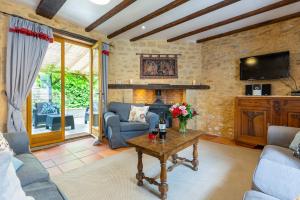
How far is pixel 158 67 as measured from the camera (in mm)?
4766

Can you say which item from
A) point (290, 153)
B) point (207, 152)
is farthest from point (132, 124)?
point (290, 153)

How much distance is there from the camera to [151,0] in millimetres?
2691

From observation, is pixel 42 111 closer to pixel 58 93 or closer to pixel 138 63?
pixel 58 93

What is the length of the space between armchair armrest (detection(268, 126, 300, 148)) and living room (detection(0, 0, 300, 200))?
11 millimetres

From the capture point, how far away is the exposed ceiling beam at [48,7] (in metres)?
2.67

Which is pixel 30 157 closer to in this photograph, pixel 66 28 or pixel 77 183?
pixel 77 183

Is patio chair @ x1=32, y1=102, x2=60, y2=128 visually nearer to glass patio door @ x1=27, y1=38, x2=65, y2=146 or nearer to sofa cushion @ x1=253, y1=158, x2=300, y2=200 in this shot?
glass patio door @ x1=27, y1=38, x2=65, y2=146

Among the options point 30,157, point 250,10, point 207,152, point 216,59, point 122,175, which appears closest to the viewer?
point 30,157

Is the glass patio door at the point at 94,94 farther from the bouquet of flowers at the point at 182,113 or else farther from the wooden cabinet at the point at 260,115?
the wooden cabinet at the point at 260,115

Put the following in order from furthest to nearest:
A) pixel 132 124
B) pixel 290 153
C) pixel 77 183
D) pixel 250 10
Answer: pixel 132 124
pixel 250 10
pixel 77 183
pixel 290 153

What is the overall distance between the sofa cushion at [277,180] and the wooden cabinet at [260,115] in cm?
230

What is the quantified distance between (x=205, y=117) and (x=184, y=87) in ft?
3.48

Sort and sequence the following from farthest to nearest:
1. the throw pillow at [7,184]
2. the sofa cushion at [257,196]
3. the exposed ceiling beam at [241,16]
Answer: the exposed ceiling beam at [241,16] → the sofa cushion at [257,196] → the throw pillow at [7,184]

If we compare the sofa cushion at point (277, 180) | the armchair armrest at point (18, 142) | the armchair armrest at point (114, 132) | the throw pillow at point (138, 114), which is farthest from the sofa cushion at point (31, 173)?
the throw pillow at point (138, 114)
